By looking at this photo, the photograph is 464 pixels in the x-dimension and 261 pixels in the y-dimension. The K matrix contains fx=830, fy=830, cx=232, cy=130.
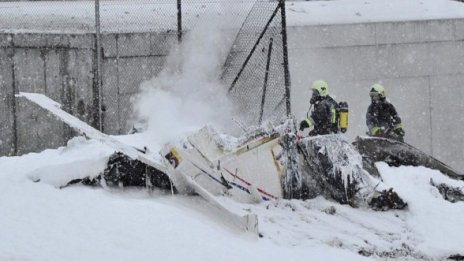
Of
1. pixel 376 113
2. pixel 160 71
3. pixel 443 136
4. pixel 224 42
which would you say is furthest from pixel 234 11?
pixel 443 136

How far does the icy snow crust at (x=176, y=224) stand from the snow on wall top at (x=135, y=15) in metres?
4.18

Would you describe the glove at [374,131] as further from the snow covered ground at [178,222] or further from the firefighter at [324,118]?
the snow covered ground at [178,222]

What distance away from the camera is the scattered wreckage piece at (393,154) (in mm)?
9891

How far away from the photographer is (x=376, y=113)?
12.5 metres

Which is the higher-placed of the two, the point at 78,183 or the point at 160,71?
the point at 160,71

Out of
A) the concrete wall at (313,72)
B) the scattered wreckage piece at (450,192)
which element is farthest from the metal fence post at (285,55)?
the scattered wreckage piece at (450,192)

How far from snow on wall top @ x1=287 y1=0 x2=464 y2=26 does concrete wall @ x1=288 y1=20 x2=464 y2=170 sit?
0.29 m

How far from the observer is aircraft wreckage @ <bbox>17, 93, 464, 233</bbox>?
7906 mm

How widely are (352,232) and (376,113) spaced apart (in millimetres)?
4775

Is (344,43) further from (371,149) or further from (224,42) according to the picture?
(371,149)

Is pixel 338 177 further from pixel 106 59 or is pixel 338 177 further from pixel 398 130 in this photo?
pixel 106 59

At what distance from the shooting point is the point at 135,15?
1293 centimetres

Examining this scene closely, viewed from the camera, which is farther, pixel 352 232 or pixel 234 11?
pixel 234 11

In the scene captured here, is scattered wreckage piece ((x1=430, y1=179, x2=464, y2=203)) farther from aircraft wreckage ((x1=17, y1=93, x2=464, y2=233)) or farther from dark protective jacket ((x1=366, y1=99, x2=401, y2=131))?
dark protective jacket ((x1=366, y1=99, x2=401, y2=131))
